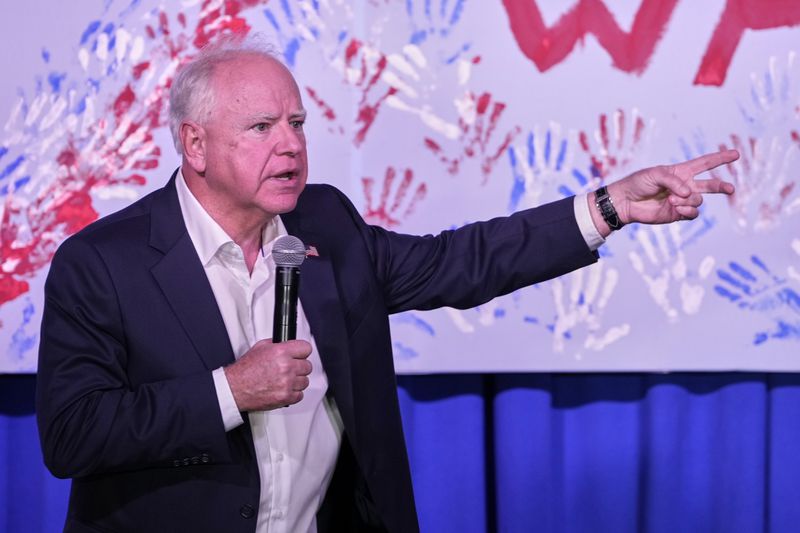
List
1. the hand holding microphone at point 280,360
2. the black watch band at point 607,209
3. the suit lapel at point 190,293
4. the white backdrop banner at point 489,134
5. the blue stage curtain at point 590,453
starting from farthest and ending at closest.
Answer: the blue stage curtain at point 590,453
the white backdrop banner at point 489,134
the black watch band at point 607,209
the suit lapel at point 190,293
the hand holding microphone at point 280,360

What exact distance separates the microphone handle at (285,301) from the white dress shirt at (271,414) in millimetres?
211

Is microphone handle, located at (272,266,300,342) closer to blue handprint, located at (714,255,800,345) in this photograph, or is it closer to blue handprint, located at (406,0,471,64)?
blue handprint, located at (406,0,471,64)

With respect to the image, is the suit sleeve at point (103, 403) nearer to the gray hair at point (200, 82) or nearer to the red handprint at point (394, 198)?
the gray hair at point (200, 82)

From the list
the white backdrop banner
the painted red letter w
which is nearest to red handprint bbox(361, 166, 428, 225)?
the white backdrop banner

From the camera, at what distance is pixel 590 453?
2342 mm

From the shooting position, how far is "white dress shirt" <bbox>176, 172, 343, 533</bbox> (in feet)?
4.81

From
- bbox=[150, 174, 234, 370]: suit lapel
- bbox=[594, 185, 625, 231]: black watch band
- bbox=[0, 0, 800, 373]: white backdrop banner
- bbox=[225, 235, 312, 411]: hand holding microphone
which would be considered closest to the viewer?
Result: bbox=[225, 235, 312, 411]: hand holding microphone

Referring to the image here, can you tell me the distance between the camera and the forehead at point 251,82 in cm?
146

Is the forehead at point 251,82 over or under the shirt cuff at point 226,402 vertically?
over

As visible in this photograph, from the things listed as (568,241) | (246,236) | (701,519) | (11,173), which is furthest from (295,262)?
(701,519)

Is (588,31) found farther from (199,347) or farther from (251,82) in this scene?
(199,347)

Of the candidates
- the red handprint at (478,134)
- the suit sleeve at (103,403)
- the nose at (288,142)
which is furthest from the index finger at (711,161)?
the suit sleeve at (103,403)

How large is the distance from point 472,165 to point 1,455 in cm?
130

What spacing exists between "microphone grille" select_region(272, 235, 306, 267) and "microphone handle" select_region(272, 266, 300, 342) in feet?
0.05
